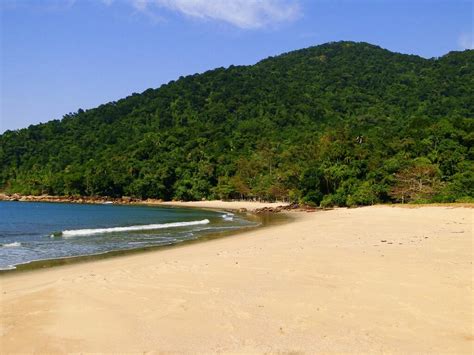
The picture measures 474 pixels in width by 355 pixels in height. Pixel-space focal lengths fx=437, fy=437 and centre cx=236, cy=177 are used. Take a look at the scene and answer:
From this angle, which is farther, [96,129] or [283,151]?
[96,129]

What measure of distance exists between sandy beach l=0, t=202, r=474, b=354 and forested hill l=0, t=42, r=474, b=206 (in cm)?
4087

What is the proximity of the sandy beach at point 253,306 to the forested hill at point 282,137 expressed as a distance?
4087 centimetres

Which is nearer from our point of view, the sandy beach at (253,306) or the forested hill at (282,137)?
the sandy beach at (253,306)

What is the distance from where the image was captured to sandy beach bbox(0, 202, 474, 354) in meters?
6.30

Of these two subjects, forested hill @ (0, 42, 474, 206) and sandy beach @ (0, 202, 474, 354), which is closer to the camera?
sandy beach @ (0, 202, 474, 354)

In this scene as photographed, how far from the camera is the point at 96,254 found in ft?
60.2

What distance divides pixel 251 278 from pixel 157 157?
10815cm

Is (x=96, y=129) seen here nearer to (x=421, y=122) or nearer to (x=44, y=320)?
(x=421, y=122)

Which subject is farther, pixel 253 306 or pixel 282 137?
pixel 282 137

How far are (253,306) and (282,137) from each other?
109m

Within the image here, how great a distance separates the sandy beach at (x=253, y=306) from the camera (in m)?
6.30

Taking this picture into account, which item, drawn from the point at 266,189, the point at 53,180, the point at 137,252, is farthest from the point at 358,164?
the point at 53,180

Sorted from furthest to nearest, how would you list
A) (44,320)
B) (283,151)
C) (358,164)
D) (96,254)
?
(283,151) < (358,164) < (96,254) < (44,320)

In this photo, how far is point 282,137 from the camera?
115750mm
